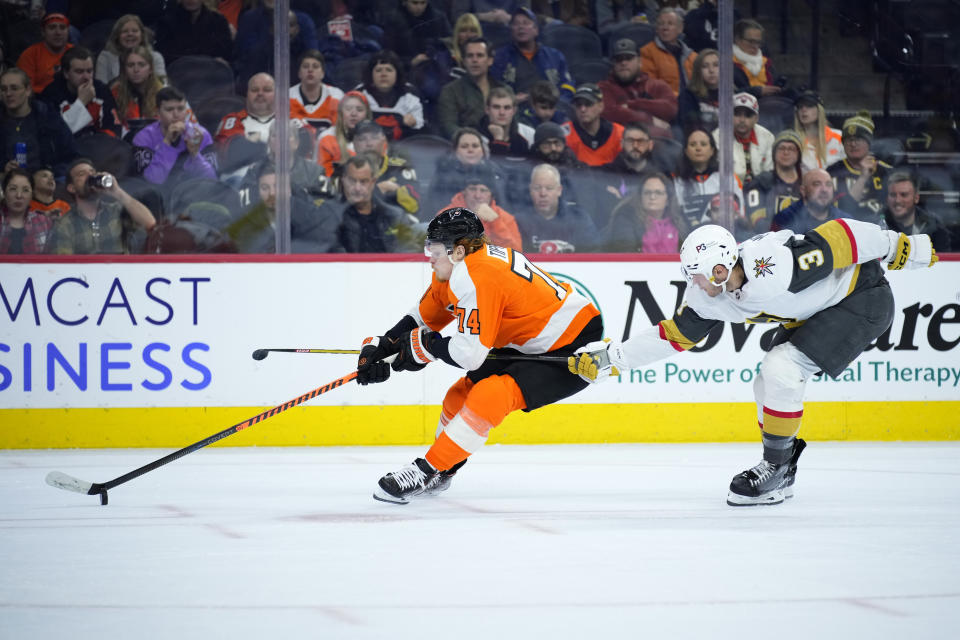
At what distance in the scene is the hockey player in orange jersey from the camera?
3896mm

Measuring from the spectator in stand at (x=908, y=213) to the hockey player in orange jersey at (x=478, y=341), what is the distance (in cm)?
325

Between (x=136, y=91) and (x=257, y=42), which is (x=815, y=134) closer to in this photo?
(x=257, y=42)

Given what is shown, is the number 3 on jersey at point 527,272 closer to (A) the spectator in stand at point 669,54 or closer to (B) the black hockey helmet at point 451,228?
(B) the black hockey helmet at point 451,228

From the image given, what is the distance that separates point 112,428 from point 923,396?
14.0 ft

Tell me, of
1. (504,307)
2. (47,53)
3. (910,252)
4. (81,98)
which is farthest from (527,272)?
(47,53)

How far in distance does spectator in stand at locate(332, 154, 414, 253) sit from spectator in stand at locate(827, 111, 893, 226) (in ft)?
8.12

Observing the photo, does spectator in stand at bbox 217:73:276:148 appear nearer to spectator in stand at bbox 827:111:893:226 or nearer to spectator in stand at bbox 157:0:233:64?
spectator in stand at bbox 157:0:233:64

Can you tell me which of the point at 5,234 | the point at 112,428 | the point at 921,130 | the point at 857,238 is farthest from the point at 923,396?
the point at 5,234

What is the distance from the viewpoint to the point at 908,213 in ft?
22.4

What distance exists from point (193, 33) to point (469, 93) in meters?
1.62

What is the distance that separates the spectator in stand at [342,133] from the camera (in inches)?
265

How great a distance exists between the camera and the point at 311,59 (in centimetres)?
684

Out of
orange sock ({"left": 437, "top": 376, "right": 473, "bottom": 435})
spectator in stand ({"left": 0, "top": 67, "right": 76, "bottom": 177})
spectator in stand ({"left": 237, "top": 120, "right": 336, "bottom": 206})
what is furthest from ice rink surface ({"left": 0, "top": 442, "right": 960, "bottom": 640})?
spectator in stand ({"left": 0, "top": 67, "right": 76, "bottom": 177})

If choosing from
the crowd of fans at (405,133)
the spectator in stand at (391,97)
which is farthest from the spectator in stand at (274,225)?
the spectator in stand at (391,97)
